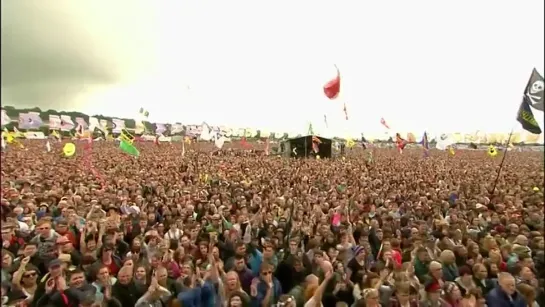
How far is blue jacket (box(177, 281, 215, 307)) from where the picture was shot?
4465 millimetres

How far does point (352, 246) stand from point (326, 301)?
5.45 ft

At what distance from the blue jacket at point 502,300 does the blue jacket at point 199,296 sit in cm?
266

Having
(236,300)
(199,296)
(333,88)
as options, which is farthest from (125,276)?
(333,88)

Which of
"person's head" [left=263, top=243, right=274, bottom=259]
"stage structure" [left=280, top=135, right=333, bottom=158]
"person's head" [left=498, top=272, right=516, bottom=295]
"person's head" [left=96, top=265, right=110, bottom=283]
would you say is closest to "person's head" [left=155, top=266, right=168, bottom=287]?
"person's head" [left=96, top=265, right=110, bottom=283]

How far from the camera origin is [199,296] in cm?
455

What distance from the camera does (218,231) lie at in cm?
720

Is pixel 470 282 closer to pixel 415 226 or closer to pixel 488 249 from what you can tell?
pixel 488 249

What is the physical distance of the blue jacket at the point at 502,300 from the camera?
4261mm

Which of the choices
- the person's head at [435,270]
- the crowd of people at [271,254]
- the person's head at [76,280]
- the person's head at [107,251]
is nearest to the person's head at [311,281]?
the crowd of people at [271,254]

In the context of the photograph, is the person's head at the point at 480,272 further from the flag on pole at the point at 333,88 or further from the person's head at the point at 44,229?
the flag on pole at the point at 333,88

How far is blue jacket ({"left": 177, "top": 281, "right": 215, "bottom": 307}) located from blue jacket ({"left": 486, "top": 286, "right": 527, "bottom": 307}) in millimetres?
2656

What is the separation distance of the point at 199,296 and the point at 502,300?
287 cm

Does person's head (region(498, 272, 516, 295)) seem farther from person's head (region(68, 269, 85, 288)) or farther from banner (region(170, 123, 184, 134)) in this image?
banner (region(170, 123, 184, 134))

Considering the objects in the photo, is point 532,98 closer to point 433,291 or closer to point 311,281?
point 433,291
